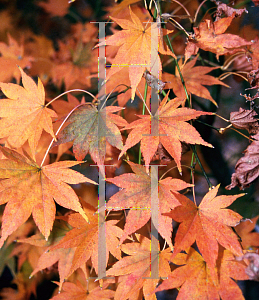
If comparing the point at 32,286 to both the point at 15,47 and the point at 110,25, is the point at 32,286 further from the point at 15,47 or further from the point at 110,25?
the point at 110,25

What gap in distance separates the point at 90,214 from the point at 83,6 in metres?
0.67

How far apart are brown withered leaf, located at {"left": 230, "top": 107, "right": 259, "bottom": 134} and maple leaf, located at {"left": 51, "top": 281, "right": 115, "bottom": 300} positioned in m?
0.47

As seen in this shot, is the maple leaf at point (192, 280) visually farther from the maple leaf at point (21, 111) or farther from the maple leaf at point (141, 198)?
the maple leaf at point (21, 111)

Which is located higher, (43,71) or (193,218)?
(43,71)

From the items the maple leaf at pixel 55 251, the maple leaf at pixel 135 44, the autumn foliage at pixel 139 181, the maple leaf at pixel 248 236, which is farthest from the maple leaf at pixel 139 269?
the maple leaf at pixel 135 44

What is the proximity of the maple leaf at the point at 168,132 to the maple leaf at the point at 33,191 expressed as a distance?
0.12 metres

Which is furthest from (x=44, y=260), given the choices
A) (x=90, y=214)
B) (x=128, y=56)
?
(x=128, y=56)

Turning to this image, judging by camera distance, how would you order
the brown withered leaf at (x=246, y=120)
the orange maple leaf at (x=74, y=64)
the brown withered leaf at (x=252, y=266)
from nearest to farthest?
the brown withered leaf at (x=252, y=266)
the brown withered leaf at (x=246, y=120)
the orange maple leaf at (x=74, y=64)

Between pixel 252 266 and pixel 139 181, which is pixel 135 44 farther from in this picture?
pixel 252 266

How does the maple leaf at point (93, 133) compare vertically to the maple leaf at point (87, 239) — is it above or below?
above

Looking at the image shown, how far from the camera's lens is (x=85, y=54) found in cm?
68

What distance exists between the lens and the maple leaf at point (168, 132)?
1.23 feet

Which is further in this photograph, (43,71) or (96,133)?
(43,71)

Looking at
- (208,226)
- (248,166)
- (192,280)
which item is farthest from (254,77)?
(192,280)
